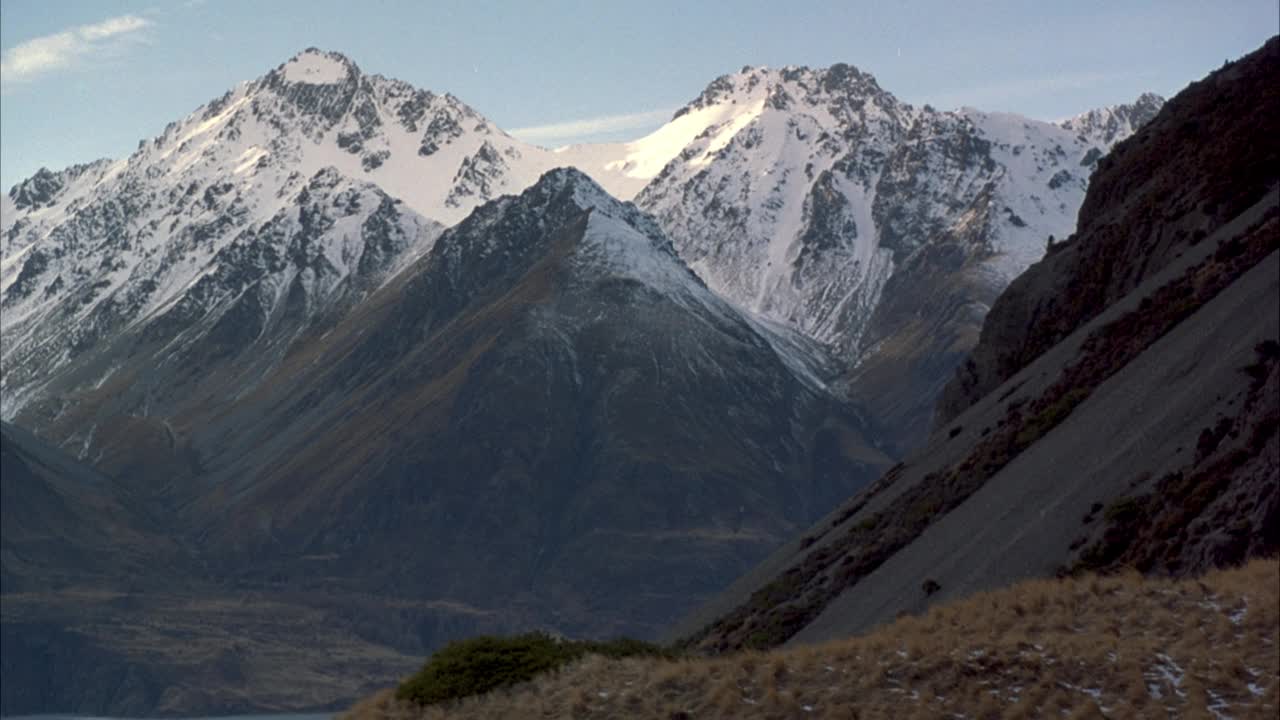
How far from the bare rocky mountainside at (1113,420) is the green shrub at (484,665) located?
1737 centimetres

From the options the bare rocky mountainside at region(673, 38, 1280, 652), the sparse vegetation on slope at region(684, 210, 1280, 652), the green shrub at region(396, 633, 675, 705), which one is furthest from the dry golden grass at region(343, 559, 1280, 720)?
the sparse vegetation on slope at region(684, 210, 1280, 652)

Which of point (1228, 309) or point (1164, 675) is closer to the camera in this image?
point (1164, 675)

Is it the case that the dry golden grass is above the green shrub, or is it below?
below

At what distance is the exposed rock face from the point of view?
105 metres

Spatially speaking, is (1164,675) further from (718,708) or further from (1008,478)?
(1008,478)

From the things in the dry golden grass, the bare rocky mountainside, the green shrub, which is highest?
the bare rocky mountainside

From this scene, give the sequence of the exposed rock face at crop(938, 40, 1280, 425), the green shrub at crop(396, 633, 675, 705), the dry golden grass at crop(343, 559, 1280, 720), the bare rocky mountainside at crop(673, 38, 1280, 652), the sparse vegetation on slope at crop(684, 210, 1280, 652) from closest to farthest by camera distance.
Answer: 1. the dry golden grass at crop(343, 559, 1280, 720)
2. the green shrub at crop(396, 633, 675, 705)
3. the bare rocky mountainside at crop(673, 38, 1280, 652)
4. the sparse vegetation on slope at crop(684, 210, 1280, 652)
5. the exposed rock face at crop(938, 40, 1280, 425)

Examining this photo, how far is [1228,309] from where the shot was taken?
7562 centimetres

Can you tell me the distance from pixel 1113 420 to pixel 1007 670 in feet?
108

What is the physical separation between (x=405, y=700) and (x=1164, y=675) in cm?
1643

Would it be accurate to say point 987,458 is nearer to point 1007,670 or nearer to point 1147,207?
point 1147,207

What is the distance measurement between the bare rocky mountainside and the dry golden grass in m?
9.08

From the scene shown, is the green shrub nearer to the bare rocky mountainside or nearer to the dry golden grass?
the dry golden grass

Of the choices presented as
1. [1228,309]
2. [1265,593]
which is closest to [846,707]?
[1265,593]
